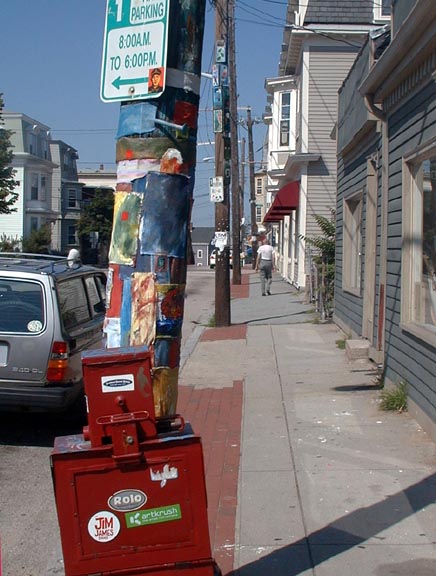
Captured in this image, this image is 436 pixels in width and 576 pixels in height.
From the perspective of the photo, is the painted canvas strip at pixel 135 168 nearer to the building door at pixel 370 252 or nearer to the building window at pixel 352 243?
the building door at pixel 370 252

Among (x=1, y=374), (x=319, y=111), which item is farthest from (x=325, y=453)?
(x=319, y=111)

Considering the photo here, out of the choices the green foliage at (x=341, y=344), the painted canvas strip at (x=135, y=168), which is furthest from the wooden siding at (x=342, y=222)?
the painted canvas strip at (x=135, y=168)

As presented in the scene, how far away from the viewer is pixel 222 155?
16797 millimetres

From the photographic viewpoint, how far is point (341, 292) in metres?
15.3

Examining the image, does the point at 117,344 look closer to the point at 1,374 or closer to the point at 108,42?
the point at 108,42

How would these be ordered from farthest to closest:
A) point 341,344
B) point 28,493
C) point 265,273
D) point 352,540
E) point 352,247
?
point 265,273
point 352,247
point 341,344
point 28,493
point 352,540

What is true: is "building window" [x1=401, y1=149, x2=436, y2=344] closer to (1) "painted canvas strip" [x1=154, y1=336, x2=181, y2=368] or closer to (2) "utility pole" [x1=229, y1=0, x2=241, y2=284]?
(1) "painted canvas strip" [x1=154, y1=336, x2=181, y2=368]

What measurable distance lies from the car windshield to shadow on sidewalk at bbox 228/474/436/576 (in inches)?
141

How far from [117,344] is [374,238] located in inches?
310

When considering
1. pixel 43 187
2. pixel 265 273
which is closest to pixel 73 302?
pixel 265 273

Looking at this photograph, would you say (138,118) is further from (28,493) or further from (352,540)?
(28,493)

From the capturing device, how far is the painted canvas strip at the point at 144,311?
4031mm

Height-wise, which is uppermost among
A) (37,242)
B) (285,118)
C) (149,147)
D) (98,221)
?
(285,118)

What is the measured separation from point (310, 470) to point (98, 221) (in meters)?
55.7
